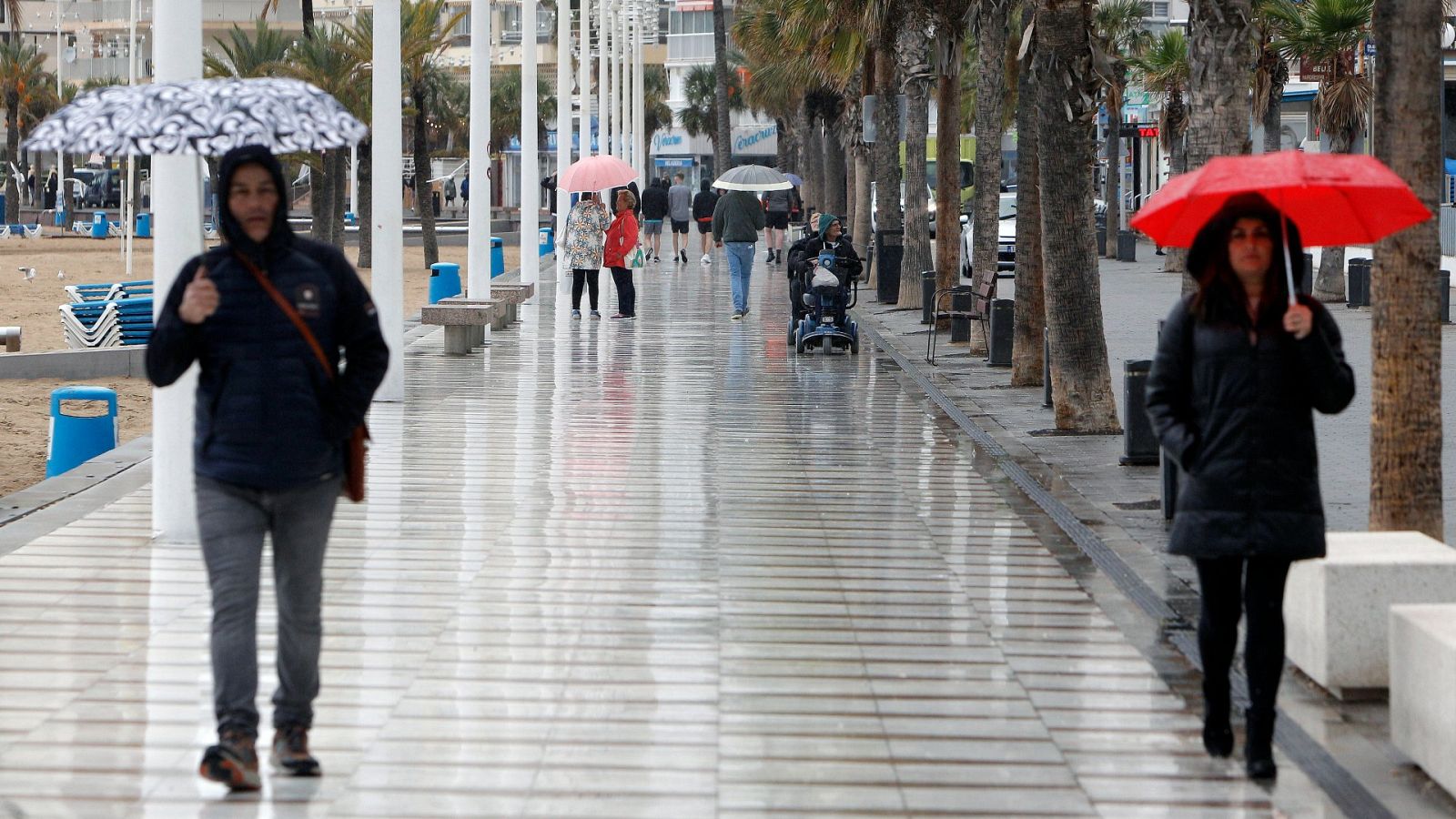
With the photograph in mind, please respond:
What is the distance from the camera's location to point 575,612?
289 inches

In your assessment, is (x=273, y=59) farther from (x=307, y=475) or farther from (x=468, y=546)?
(x=307, y=475)

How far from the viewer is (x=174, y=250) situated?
838 centimetres

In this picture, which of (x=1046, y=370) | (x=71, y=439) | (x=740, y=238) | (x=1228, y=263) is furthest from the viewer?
(x=740, y=238)

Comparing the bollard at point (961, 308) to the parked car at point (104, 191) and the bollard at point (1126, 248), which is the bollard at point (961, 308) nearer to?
the bollard at point (1126, 248)

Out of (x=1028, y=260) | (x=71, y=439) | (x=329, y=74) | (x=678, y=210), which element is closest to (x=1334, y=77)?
(x=1028, y=260)

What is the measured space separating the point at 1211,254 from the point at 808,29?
22233 millimetres

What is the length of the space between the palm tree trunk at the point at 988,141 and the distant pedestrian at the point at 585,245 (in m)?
5.05

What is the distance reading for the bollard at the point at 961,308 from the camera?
19.9 meters

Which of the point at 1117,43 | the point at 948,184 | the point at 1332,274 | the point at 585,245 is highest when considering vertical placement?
the point at 1117,43

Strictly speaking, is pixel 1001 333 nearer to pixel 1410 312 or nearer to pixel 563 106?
pixel 1410 312

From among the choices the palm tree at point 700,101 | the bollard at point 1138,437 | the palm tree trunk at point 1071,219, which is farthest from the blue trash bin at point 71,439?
the palm tree at point 700,101

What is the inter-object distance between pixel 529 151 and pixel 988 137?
8.84 m

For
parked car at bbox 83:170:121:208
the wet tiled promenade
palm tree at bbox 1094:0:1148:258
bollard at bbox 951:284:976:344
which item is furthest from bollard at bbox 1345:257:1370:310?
parked car at bbox 83:170:121:208

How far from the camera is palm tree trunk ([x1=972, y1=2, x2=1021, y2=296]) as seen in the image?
19359 millimetres
